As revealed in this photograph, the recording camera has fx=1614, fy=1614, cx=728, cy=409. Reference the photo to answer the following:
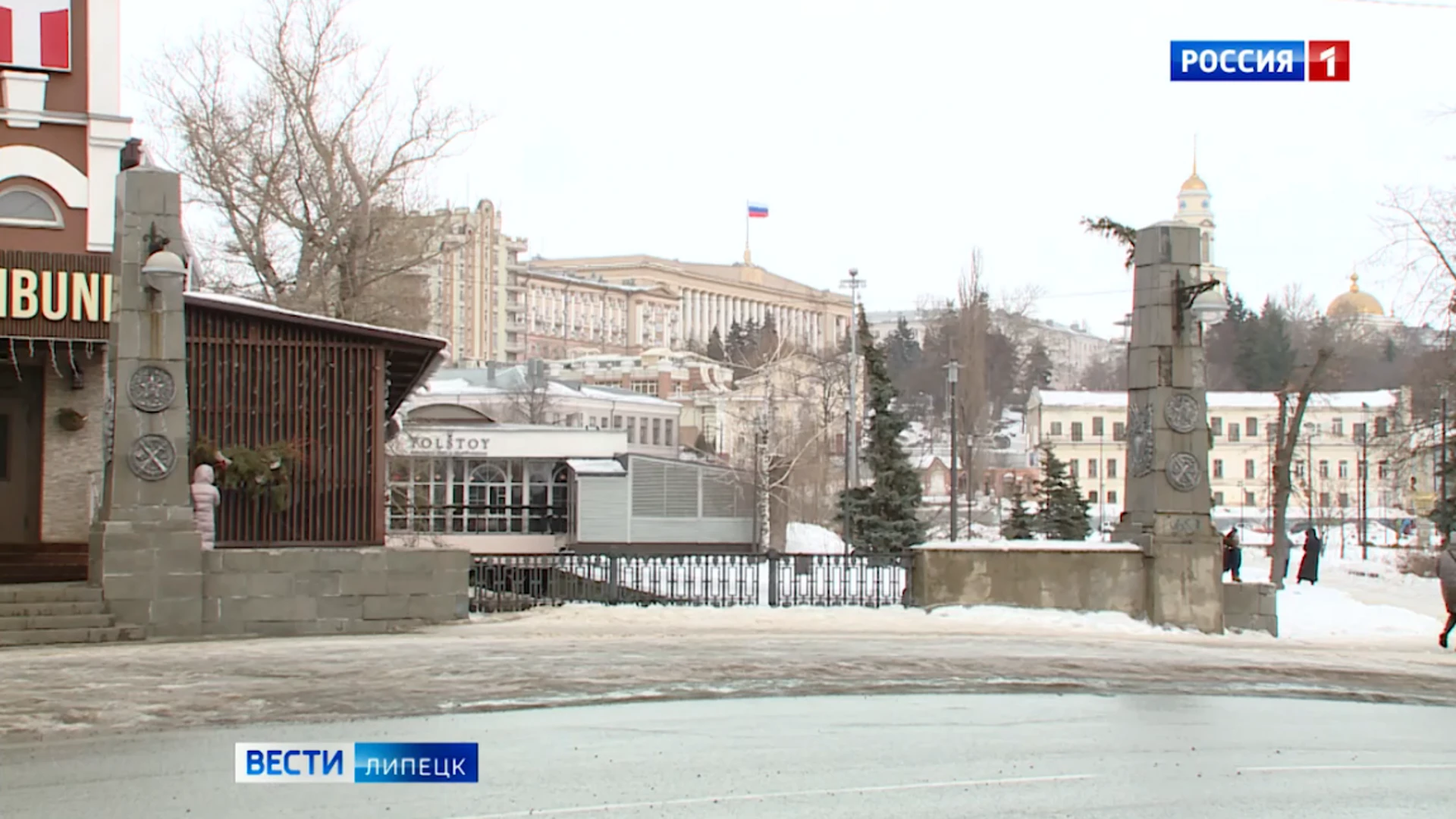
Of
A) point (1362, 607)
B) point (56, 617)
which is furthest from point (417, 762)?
point (1362, 607)

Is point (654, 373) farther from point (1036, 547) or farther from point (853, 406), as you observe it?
point (1036, 547)

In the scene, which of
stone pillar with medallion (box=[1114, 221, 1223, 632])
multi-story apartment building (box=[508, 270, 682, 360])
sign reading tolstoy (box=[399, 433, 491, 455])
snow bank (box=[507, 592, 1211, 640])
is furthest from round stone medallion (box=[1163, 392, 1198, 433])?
multi-story apartment building (box=[508, 270, 682, 360])

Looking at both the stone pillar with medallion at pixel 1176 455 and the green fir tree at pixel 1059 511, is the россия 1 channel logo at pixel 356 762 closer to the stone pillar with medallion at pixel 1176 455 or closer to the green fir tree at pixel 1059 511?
the stone pillar with medallion at pixel 1176 455

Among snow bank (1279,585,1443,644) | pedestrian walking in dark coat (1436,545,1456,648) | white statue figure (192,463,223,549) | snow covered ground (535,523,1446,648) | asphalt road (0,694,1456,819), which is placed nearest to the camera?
asphalt road (0,694,1456,819)

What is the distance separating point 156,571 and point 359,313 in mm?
26330

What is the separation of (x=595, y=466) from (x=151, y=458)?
32.9 meters

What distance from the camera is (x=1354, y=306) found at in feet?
515

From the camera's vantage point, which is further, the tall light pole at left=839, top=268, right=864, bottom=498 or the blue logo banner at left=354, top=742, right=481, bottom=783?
the tall light pole at left=839, top=268, right=864, bottom=498

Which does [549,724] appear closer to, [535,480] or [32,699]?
[32,699]

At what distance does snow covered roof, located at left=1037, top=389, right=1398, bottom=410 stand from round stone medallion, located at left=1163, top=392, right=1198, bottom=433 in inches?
4001

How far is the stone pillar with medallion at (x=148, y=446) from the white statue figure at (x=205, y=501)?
1.01 metres

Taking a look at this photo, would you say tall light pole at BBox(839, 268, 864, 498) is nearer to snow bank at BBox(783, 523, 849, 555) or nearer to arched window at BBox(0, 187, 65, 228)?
snow bank at BBox(783, 523, 849, 555)

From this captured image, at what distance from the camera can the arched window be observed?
79.7 ft

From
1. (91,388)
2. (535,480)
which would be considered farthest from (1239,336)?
(91,388)
